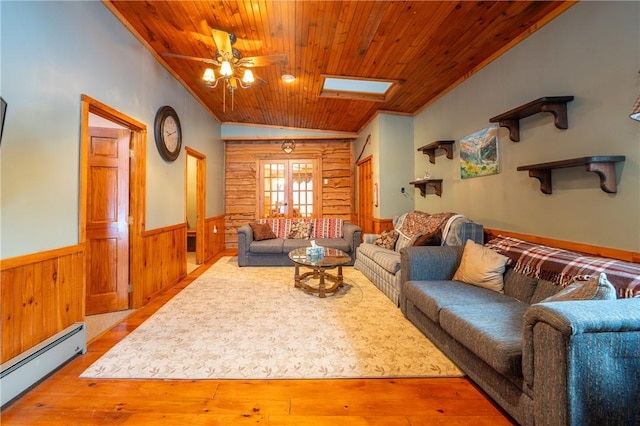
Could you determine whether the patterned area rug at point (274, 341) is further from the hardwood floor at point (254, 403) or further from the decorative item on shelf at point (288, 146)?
the decorative item on shelf at point (288, 146)

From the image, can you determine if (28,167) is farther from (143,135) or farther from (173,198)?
(173,198)

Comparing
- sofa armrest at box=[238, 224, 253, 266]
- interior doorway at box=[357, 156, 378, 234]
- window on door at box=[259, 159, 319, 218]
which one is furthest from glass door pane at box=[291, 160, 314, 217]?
sofa armrest at box=[238, 224, 253, 266]

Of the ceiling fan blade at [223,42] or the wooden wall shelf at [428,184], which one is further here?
the wooden wall shelf at [428,184]

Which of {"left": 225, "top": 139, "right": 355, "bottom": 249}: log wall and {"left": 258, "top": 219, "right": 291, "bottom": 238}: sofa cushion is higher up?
{"left": 225, "top": 139, "right": 355, "bottom": 249}: log wall

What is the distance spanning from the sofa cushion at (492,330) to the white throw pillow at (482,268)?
23 cm

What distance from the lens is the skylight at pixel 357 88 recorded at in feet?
12.0

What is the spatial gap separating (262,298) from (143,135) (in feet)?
7.43

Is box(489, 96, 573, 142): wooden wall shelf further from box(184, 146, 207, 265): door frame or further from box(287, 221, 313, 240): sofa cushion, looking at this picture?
box(184, 146, 207, 265): door frame

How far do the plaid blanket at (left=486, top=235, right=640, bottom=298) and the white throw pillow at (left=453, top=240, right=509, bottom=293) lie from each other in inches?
3.8

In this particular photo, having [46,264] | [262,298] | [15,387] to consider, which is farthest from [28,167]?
[262,298]

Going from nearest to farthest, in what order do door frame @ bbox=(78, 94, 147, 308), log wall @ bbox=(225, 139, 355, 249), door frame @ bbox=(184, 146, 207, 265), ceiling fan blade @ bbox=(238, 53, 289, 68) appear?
ceiling fan blade @ bbox=(238, 53, 289, 68)
door frame @ bbox=(78, 94, 147, 308)
door frame @ bbox=(184, 146, 207, 265)
log wall @ bbox=(225, 139, 355, 249)

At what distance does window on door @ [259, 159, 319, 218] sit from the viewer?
6.43 m

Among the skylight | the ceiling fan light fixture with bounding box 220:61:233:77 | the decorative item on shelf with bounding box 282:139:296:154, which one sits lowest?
the ceiling fan light fixture with bounding box 220:61:233:77

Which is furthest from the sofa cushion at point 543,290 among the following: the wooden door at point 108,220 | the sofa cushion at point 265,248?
the wooden door at point 108,220
